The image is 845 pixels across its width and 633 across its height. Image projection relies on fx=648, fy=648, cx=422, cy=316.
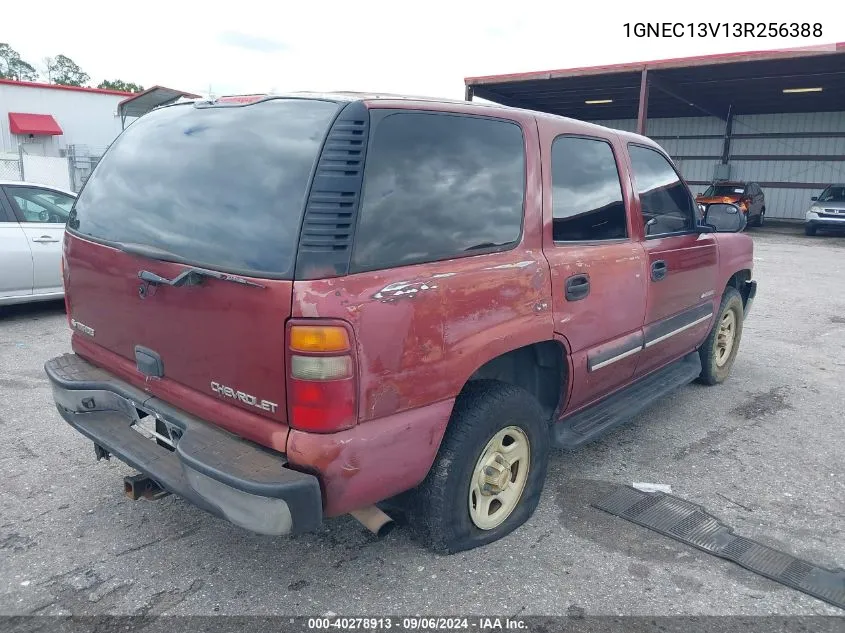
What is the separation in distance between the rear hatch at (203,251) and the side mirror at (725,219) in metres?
3.26

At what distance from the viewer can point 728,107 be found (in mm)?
26000

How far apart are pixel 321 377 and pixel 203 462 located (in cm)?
53

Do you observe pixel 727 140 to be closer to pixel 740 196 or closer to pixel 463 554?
pixel 740 196

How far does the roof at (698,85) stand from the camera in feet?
57.8

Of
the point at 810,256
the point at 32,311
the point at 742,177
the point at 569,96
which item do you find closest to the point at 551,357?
the point at 32,311

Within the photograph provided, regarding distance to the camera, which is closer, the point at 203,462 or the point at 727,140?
the point at 203,462

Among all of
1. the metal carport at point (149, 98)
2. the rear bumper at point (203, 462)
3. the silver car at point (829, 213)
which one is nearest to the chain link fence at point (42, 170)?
the metal carport at point (149, 98)

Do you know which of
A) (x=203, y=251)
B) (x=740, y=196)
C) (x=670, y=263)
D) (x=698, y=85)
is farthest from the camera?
(x=698, y=85)

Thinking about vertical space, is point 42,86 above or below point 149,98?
above

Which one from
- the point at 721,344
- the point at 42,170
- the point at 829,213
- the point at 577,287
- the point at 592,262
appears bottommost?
the point at 721,344

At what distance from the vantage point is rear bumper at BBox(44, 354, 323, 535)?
2.14 m

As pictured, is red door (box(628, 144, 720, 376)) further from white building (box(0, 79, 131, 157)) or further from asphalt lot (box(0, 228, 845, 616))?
white building (box(0, 79, 131, 157))

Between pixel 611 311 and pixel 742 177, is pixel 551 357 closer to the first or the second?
pixel 611 311

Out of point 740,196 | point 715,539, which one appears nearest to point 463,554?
point 715,539
